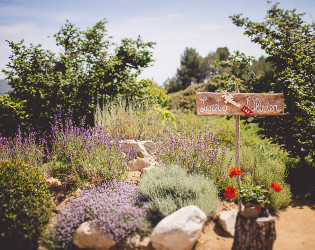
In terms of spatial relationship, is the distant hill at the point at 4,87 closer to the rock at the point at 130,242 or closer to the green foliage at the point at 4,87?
the green foliage at the point at 4,87

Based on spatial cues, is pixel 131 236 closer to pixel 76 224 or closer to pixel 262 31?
pixel 76 224

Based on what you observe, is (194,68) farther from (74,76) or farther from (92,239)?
(92,239)

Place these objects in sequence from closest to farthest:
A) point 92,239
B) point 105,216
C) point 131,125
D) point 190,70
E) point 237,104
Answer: point 92,239 < point 105,216 < point 237,104 < point 131,125 < point 190,70

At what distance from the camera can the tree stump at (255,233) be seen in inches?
80.7

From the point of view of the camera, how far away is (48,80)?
19.0 feet

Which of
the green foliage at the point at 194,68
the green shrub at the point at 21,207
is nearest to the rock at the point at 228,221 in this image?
the green shrub at the point at 21,207

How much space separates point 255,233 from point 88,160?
2475mm

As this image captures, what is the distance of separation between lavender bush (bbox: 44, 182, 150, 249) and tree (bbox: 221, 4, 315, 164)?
297 centimetres

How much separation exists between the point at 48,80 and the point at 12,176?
145 inches

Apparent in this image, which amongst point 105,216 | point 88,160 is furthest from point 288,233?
point 88,160

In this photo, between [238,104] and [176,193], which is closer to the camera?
[176,193]

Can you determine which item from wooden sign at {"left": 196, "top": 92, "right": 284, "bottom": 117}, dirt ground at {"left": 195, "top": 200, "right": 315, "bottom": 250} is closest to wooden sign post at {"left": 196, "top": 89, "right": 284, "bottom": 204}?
wooden sign at {"left": 196, "top": 92, "right": 284, "bottom": 117}

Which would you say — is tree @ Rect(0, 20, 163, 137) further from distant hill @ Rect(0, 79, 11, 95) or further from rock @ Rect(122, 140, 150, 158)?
rock @ Rect(122, 140, 150, 158)

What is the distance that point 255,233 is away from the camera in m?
2.05
